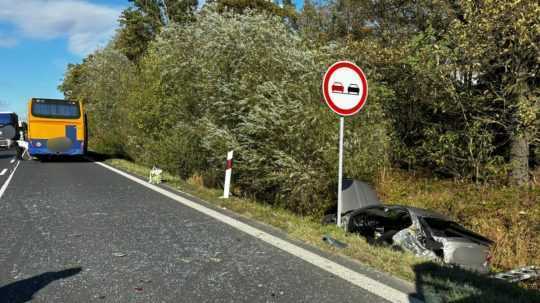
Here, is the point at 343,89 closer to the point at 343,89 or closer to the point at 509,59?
the point at 343,89

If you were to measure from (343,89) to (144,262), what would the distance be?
12.0ft

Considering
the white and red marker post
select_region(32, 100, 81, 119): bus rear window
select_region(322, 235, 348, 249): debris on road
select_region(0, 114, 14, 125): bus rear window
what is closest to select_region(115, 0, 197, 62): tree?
select_region(0, 114, 14, 125): bus rear window

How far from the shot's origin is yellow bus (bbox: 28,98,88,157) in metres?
18.7

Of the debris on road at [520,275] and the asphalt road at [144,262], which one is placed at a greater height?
the asphalt road at [144,262]

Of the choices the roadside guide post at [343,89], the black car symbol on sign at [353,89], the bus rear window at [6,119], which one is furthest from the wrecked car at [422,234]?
the bus rear window at [6,119]

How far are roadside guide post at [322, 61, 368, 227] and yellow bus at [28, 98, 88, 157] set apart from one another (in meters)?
16.4

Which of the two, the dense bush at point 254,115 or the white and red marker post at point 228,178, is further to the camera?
the white and red marker post at point 228,178

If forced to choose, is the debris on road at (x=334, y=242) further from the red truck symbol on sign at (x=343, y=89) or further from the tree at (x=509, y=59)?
the tree at (x=509, y=59)

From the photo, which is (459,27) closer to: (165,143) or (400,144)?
(400,144)

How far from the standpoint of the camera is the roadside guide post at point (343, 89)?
6109mm

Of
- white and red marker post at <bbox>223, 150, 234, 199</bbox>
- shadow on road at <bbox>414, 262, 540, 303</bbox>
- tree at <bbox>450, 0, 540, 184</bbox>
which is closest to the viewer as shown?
shadow on road at <bbox>414, 262, 540, 303</bbox>

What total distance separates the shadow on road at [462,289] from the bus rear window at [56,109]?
61.8 ft

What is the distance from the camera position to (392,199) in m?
10.7

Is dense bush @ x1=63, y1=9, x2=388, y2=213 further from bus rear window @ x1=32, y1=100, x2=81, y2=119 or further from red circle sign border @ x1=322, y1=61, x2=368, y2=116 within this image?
bus rear window @ x1=32, y1=100, x2=81, y2=119
